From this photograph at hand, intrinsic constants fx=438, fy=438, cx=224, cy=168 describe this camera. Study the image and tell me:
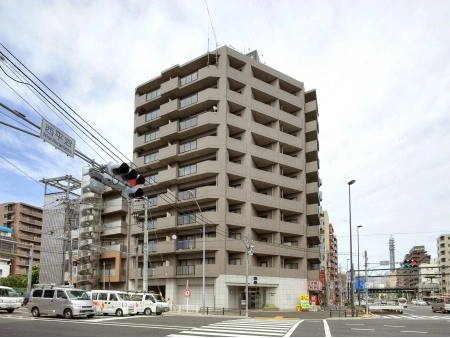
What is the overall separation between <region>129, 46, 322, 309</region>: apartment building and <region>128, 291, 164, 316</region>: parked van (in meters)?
11.9

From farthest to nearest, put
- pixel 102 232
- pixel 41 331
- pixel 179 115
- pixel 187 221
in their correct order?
pixel 102 232
pixel 179 115
pixel 187 221
pixel 41 331

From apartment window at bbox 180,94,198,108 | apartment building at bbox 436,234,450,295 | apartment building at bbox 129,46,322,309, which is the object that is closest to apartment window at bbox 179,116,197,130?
apartment building at bbox 129,46,322,309

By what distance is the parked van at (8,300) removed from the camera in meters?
29.8

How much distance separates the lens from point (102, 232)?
60594mm

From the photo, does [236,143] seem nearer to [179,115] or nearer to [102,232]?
[179,115]

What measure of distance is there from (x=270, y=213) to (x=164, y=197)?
12899 millimetres

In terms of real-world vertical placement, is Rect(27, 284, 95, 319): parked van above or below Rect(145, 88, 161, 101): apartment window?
below

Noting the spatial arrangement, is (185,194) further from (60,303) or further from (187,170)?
(60,303)

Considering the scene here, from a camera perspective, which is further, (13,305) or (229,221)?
(229,221)

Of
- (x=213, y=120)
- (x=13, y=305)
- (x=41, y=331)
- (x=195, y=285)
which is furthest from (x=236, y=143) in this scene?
(x=41, y=331)

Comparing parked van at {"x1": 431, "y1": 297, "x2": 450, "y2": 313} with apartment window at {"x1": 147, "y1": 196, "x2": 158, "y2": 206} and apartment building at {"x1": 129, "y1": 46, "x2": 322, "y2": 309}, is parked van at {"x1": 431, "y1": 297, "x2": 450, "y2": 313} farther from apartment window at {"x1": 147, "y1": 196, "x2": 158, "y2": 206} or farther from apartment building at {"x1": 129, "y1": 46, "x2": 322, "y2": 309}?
apartment window at {"x1": 147, "y1": 196, "x2": 158, "y2": 206}

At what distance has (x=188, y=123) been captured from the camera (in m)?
52.8

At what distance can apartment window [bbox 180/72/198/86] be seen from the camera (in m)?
53.9

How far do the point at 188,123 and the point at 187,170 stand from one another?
584 cm
